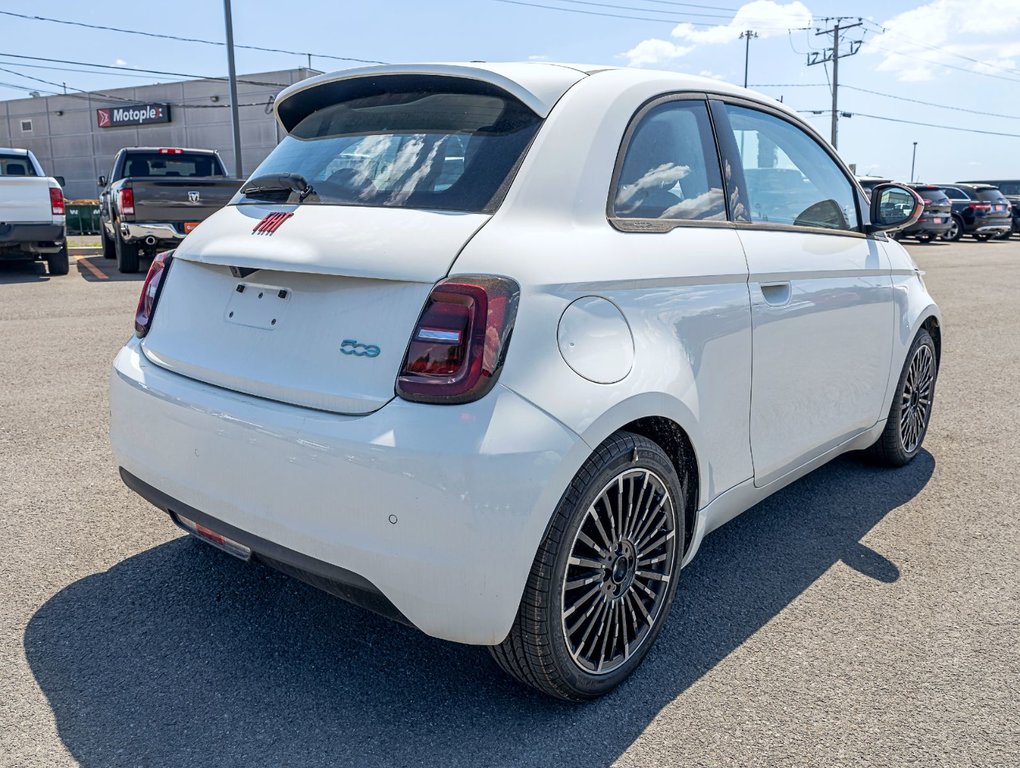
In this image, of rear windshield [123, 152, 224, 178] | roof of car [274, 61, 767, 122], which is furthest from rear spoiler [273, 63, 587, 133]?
rear windshield [123, 152, 224, 178]

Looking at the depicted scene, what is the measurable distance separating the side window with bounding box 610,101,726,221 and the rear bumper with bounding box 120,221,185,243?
36.7 feet

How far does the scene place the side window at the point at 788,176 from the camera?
11.0 feet

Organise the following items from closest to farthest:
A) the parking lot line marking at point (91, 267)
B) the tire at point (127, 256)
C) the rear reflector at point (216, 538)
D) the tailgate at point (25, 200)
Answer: the rear reflector at point (216, 538) < the tailgate at point (25, 200) < the parking lot line marking at point (91, 267) < the tire at point (127, 256)

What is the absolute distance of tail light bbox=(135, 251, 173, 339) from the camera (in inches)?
120

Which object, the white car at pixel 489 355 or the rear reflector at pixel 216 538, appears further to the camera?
the rear reflector at pixel 216 538

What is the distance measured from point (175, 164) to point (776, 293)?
14.3 metres

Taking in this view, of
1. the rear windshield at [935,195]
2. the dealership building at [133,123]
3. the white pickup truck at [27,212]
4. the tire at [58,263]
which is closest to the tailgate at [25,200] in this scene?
the white pickup truck at [27,212]

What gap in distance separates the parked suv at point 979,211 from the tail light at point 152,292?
100 feet

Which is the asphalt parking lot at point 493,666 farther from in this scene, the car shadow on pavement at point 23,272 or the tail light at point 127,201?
the car shadow on pavement at point 23,272

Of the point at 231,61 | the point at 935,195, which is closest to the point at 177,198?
the point at 231,61

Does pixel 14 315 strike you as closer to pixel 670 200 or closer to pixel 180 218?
pixel 180 218

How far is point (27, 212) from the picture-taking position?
40.1ft

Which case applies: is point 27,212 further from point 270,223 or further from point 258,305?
point 258,305

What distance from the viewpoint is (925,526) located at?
158 inches
